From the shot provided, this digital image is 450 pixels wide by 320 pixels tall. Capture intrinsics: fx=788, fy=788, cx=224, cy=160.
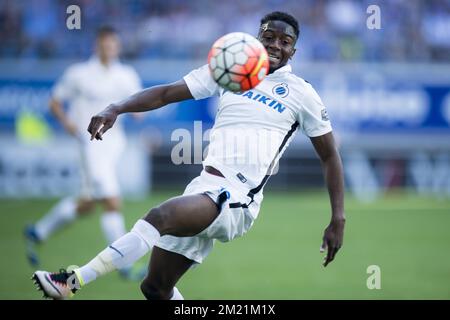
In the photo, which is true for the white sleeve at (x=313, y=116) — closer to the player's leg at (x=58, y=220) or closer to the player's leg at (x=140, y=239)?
the player's leg at (x=140, y=239)

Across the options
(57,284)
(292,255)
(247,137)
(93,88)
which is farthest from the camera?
(292,255)

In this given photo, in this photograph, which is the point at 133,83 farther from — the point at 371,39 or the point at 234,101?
the point at 371,39

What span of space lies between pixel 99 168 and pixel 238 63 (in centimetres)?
532

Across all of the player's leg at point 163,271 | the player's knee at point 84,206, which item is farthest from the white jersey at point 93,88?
the player's leg at point 163,271

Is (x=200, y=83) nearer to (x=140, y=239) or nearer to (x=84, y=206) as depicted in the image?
(x=140, y=239)

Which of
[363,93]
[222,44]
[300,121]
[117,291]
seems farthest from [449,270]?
[363,93]

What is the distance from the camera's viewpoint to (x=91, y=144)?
10.5 metres

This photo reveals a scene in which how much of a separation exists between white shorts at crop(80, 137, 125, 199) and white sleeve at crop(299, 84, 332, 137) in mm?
4763

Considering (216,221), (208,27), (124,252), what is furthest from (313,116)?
(208,27)

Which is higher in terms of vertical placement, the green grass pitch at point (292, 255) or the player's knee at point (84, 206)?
the player's knee at point (84, 206)

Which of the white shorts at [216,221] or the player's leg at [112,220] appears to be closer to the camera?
the white shorts at [216,221]

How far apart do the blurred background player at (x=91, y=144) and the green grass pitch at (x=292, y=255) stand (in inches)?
21.2

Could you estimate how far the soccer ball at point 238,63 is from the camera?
5312mm

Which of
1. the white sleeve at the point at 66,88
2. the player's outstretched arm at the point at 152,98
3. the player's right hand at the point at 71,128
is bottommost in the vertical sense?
the player's right hand at the point at 71,128
